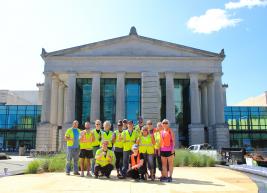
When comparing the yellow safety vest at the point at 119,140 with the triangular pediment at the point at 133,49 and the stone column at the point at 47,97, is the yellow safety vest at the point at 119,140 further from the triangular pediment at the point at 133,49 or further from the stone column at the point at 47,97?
the stone column at the point at 47,97

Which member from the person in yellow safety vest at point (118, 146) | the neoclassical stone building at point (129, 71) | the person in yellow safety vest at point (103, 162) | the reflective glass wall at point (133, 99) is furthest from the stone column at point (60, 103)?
the person in yellow safety vest at point (103, 162)

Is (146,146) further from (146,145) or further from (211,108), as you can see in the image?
(211,108)

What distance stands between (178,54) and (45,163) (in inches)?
1371

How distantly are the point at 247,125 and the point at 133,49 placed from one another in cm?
2779

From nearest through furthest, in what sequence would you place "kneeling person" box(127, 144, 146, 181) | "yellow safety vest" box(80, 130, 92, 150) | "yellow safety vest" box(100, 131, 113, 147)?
"kneeling person" box(127, 144, 146, 181)
"yellow safety vest" box(100, 131, 113, 147)
"yellow safety vest" box(80, 130, 92, 150)

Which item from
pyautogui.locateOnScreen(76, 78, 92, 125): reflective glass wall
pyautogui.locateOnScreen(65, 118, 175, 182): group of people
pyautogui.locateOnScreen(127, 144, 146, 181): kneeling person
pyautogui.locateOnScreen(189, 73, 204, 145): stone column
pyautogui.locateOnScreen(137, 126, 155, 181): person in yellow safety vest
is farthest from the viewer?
pyautogui.locateOnScreen(76, 78, 92, 125): reflective glass wall

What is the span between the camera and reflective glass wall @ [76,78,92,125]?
50419mm

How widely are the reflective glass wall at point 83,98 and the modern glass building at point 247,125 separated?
26.2 m

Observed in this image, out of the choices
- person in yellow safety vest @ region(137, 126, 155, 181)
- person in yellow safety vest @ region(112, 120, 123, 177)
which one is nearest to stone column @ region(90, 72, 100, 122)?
person in yellow safety vest @ region(112, 120, 123, 177)

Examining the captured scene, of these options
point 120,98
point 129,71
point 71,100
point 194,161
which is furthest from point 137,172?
point 71,100

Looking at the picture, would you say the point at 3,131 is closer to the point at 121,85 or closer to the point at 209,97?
the point at 121,85

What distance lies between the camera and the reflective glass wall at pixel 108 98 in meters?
50.5

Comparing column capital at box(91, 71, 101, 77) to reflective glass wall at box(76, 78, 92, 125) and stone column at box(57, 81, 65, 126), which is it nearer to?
reflective glass wall at box(76, 78, 92, 125)

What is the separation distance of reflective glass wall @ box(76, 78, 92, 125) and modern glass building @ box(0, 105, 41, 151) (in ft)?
37.4
